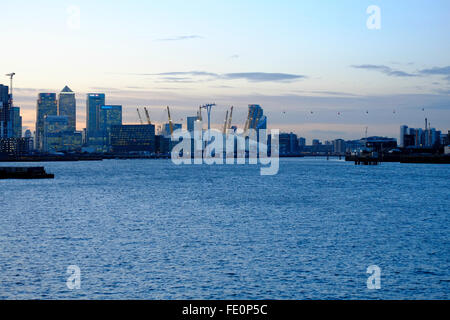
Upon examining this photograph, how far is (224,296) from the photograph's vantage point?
25250 mm

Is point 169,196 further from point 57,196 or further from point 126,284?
point 126,284

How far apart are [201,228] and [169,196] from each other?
36.8m
